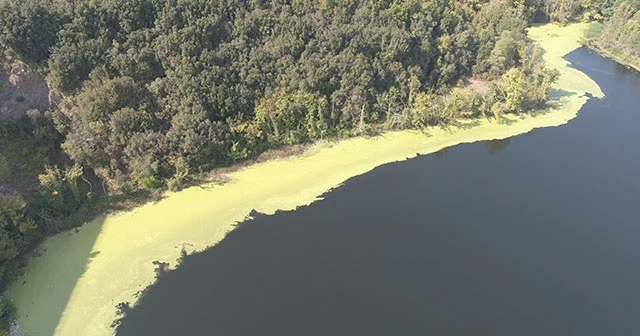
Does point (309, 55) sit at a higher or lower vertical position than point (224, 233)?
higher

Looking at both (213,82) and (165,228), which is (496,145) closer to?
(213,82)

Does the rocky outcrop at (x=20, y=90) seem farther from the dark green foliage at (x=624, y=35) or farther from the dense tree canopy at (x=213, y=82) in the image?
the dark green foliage at (x=624, y=35)

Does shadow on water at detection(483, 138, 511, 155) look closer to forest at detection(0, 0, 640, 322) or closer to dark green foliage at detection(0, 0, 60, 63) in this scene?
forest at detection(0, 0, 640, 322)

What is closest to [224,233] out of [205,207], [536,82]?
[205,207]

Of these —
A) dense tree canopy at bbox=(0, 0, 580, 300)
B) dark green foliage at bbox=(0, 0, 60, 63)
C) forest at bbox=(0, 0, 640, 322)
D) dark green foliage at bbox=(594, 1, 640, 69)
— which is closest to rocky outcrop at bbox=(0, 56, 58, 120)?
forest at bbox=(0, 0, 640, 322)

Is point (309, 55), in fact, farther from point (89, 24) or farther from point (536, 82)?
point (536, 82)

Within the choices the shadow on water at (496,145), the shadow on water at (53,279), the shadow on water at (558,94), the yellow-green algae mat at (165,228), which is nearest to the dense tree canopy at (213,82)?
the shadow on water at (53,279)
